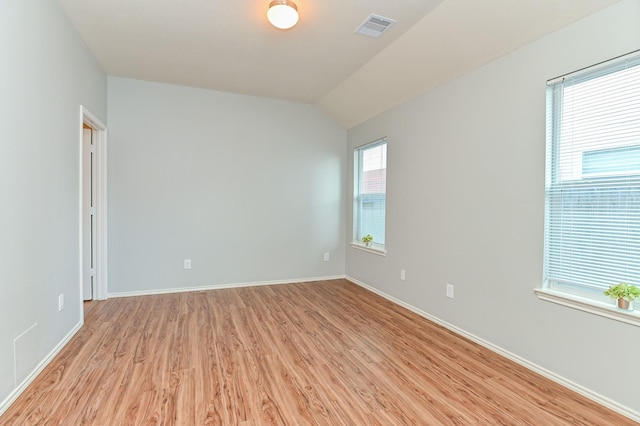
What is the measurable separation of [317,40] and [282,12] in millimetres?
708

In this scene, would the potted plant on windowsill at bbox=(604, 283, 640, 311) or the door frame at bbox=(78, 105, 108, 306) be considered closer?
the potted plant on windowsill at bbox=(604, 283, 640, 311)

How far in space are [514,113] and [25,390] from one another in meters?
3.85

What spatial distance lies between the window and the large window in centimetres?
212

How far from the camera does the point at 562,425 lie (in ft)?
5.53

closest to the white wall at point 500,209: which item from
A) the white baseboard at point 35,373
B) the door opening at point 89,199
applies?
the white baseboard at point 35,373

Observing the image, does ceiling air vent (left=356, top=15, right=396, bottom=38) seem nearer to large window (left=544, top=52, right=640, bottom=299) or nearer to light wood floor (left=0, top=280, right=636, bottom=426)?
large window (left=544, top=52, right=640, bottom=299)

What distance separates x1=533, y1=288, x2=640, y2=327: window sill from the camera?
5.76 ft

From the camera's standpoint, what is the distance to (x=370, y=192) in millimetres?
4598

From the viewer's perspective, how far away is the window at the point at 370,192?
4277 millimetres

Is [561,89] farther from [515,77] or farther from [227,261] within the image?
[227,261]

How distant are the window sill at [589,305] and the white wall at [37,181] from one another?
3.38 meters

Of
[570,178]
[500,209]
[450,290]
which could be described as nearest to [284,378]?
[450,290]

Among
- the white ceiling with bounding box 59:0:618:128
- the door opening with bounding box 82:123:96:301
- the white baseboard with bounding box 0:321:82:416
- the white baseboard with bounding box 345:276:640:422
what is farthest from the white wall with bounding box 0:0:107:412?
the white baseboard with bounding box 345:276:640:422

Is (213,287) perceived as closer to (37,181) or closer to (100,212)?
(100,212)
